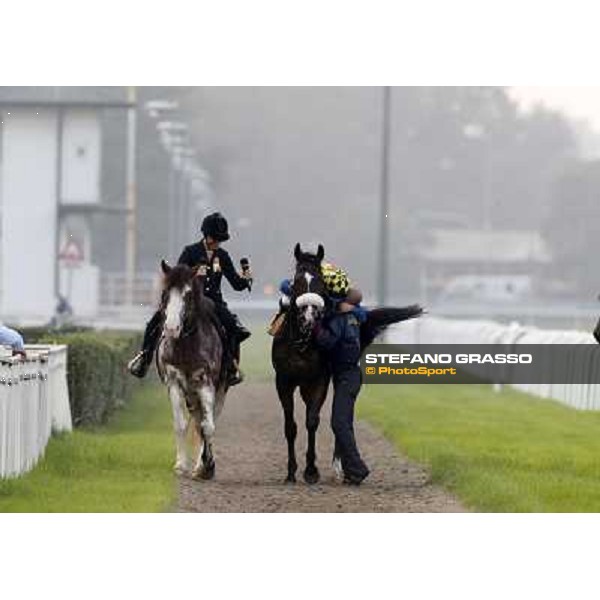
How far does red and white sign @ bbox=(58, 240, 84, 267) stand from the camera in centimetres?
3597

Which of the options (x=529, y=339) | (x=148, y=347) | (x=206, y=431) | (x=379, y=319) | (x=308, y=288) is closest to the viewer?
(x=308, y=288)

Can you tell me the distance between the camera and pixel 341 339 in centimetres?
1647

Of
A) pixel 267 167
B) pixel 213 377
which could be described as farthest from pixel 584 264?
pixel 213 377

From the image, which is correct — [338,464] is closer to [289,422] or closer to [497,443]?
[289,422]

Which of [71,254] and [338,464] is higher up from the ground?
[71,254]

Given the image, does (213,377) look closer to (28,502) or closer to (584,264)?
(28,502)

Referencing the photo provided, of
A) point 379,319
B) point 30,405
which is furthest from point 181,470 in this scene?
point 379,319

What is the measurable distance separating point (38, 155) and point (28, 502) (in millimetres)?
29205

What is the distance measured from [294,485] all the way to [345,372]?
1.05m

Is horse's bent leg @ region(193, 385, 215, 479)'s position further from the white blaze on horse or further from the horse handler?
the horse handler

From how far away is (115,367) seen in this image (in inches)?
917

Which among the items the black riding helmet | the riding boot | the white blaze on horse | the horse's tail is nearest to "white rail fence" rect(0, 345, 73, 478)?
the riding boot

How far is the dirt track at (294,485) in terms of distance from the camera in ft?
48.2

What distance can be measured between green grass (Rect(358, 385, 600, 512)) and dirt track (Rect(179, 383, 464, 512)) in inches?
9.9
